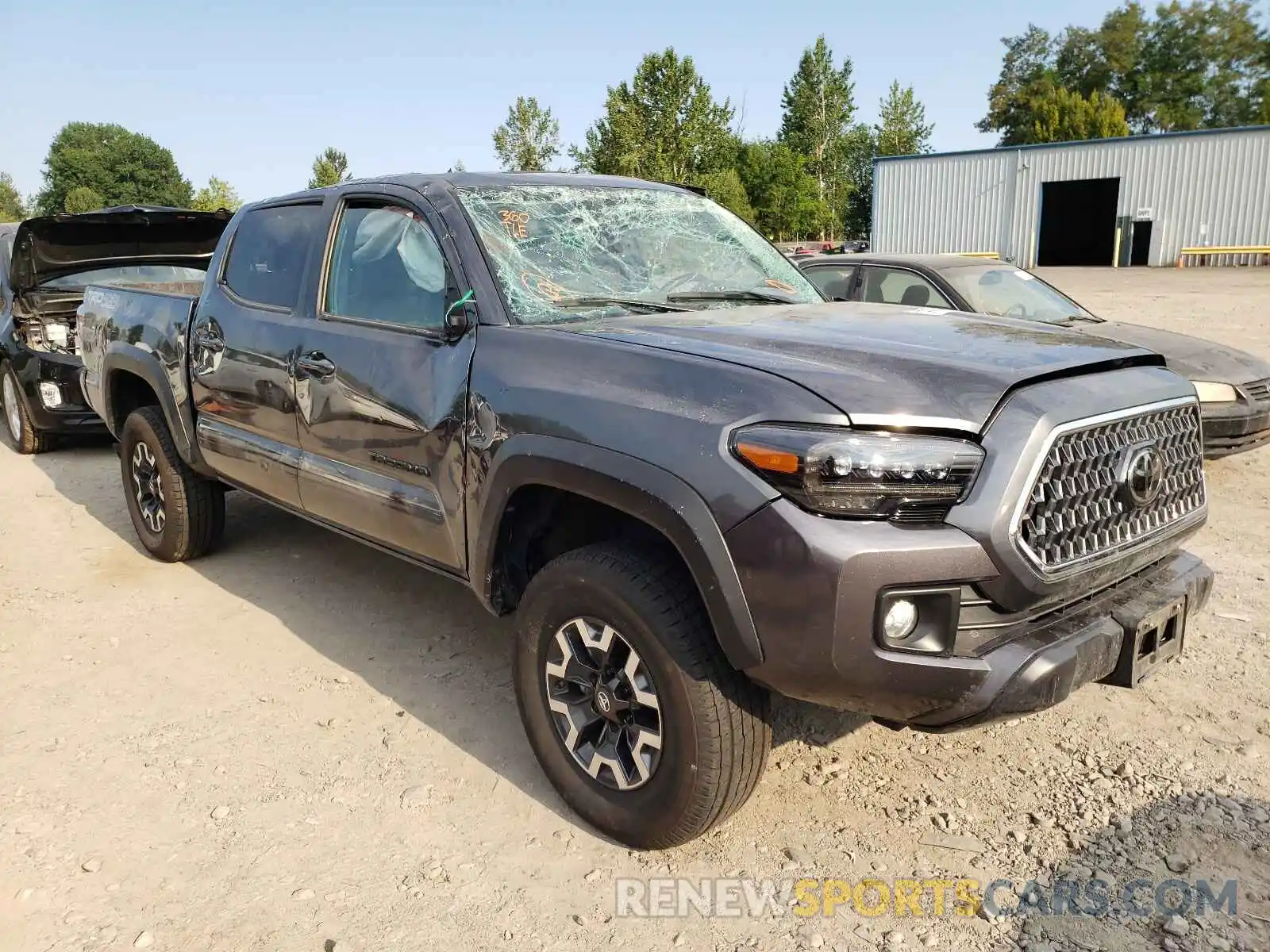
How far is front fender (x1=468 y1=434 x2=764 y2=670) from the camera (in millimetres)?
2354

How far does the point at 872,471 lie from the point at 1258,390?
512 centimetres

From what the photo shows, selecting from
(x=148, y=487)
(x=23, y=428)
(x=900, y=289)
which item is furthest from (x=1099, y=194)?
(x=148, y=487)

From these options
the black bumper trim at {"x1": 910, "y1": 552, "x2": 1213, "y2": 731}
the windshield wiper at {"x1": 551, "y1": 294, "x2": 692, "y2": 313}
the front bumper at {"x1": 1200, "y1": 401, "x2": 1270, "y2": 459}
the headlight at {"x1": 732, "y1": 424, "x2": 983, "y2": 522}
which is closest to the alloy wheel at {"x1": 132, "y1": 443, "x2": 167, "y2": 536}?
the windshield wiper at {"x1": 551, "y1": 294, "x2": 692, "y2": 313}

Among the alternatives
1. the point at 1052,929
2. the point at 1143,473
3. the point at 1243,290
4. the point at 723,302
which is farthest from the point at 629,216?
the point at 1243,290

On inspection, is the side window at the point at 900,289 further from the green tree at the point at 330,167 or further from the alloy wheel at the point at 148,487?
the green tree at the point at 330,167

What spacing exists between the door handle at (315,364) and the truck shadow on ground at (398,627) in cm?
122

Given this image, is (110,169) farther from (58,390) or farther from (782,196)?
(58,390)

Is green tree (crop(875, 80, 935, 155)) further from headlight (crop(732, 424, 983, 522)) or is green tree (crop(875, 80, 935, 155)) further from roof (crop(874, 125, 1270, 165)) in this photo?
headlight (crop(732, 424, 983, 522))

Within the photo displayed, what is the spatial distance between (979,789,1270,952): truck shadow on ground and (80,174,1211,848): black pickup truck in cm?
55

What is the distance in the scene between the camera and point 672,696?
2.52 metres

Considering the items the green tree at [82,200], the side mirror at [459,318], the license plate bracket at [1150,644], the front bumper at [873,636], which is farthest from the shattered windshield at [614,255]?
the green tree at [82,200]

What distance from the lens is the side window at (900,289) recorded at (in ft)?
22.0

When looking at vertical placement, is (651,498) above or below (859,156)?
below

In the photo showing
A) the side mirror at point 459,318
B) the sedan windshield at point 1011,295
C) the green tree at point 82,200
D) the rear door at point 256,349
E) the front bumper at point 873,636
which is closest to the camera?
the front bumper at point 873,636
